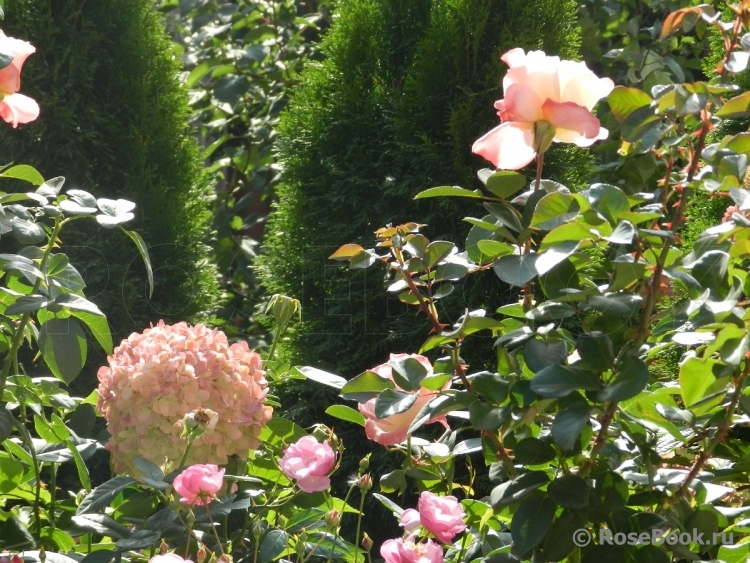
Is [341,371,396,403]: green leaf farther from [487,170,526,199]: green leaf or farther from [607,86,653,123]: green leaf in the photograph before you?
[607,86,653,123]: green leaf

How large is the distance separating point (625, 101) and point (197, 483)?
0.60m

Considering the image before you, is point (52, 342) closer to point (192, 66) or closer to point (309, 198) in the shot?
point (309, 198)

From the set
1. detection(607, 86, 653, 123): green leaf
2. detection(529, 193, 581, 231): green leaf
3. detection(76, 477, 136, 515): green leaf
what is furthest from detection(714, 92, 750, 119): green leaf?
detection(76, 477, 136, 515): green leaf

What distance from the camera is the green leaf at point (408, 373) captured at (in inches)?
37.8

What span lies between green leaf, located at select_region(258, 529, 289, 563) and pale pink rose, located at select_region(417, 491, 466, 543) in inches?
6.5

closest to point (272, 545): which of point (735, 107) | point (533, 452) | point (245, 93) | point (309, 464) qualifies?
point (309, 464)

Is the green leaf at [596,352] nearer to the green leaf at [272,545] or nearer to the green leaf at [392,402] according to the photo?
the green leaf at [392,402]

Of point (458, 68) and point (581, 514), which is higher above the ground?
point (458, 68)

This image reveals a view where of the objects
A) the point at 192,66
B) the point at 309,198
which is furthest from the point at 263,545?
the point at 192,66

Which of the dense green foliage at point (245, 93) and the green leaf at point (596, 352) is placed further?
the dense green foliage at point (245, 93)

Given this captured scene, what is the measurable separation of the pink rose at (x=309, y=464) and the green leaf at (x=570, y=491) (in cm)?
25

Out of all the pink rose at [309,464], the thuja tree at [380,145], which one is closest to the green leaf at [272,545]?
the pink rose at [309,464]

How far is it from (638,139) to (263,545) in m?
0.61

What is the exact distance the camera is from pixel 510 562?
3.06ft
